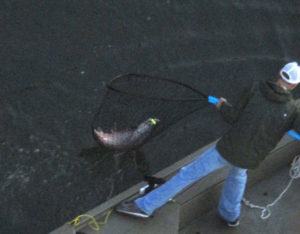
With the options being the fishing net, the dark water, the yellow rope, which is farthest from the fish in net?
the yellow rope

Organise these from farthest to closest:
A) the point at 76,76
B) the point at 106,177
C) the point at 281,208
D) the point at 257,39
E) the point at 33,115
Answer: the point at 257,39 < the point at 76,76 < the point at 33,115 < the point at 106,177 < the point at 281,208

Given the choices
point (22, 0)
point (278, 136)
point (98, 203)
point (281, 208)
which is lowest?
point (98, 203)

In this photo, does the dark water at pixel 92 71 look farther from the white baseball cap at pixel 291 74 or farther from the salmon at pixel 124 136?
the white baseball cap at pixel 291 74

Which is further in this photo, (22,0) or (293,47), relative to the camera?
(293,47)

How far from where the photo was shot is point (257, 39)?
344 inches

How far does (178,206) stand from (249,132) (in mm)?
1303

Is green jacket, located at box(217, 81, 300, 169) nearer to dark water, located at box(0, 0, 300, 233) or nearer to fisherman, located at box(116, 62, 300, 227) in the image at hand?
fisherman, located at box(116, 62, 300, 227)

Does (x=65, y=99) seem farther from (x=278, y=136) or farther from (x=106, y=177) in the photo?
(x=278, y=136)

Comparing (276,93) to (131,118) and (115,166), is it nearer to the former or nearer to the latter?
(131,118)

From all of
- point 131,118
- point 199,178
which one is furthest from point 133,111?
point 199,178

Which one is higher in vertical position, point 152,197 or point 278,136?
point 278,136

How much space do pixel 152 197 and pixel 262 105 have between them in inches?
59.3

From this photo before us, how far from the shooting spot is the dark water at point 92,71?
237 inches

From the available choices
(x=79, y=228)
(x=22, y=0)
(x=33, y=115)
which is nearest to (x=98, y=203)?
(x=79, y=228)
